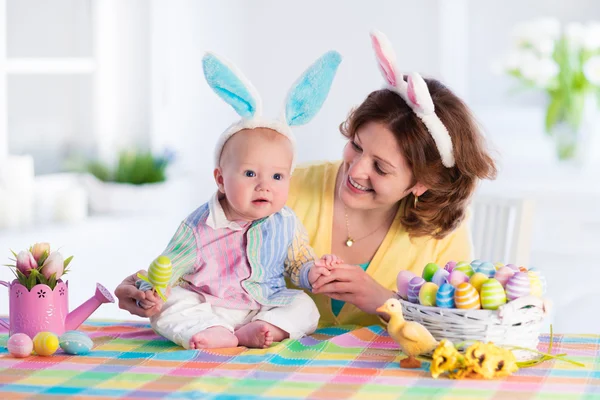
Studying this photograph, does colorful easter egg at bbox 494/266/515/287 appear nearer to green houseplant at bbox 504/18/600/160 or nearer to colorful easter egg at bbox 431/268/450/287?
colorful easter egg at bbox 431/268/450/287

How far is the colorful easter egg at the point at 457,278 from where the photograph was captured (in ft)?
5.06

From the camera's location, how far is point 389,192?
1.94 metres

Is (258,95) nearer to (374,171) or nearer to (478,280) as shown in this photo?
(374,171)

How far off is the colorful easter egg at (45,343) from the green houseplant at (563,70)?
289 centimetres

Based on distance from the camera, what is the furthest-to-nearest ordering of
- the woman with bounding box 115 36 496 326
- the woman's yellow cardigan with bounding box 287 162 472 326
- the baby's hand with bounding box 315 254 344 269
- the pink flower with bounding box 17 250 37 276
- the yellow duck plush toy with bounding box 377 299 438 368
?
1. the woman's yellow cardigan with bounding box 287 162 472 326
2. the woman with bounding box 115 36 496 326
3. the baby's hand with bounding box 315 254 344 269
4. the pink flower with bounding box 17 250 37 276
5. the yellow duck plush toy with bounding box 377 299 438 368

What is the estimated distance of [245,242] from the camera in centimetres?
174

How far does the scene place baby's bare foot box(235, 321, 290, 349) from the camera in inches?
64.1

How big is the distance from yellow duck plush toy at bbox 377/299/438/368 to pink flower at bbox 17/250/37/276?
2.08ft

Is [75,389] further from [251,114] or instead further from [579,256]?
[579,256]

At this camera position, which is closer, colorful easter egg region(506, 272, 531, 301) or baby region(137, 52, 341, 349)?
colorful easter egg region(506, 272, 531, 301)

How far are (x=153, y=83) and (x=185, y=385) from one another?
2.30m

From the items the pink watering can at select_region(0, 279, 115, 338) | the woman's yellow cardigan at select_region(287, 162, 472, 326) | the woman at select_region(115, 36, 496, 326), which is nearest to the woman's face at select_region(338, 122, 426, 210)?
the woman at select_region(115, 36, 496, 326)

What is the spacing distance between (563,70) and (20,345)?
3030 mm

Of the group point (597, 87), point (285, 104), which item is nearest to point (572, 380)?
point (285, 104)
